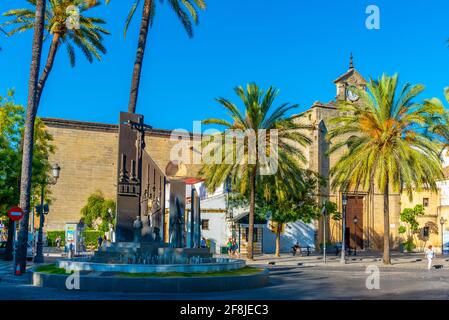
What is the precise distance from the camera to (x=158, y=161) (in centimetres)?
6650

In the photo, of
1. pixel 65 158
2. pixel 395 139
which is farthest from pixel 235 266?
pixel 65 158

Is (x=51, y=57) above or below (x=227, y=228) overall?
above

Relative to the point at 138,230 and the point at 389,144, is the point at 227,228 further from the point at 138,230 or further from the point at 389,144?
the point at 138,230

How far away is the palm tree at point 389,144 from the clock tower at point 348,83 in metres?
21.1

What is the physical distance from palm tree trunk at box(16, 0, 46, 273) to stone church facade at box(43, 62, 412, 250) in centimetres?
3245

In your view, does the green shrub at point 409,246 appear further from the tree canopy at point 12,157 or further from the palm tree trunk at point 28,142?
the palm tree trunk at point 28,142

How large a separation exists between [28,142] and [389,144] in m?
20.8

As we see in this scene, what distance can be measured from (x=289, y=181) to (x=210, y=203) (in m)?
12.5

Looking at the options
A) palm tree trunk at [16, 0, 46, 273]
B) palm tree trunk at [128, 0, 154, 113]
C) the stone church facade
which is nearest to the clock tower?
the stone church facade

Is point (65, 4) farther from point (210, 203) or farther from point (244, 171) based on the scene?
point (210, 203)

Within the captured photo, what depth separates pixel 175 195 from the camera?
2256cm

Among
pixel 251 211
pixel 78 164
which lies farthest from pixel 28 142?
pixel 78 164

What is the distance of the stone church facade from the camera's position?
2071 inches

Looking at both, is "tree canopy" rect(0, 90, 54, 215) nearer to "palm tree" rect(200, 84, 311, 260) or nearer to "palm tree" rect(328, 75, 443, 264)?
"palm tree" rect(200, 84, 311, 260)
